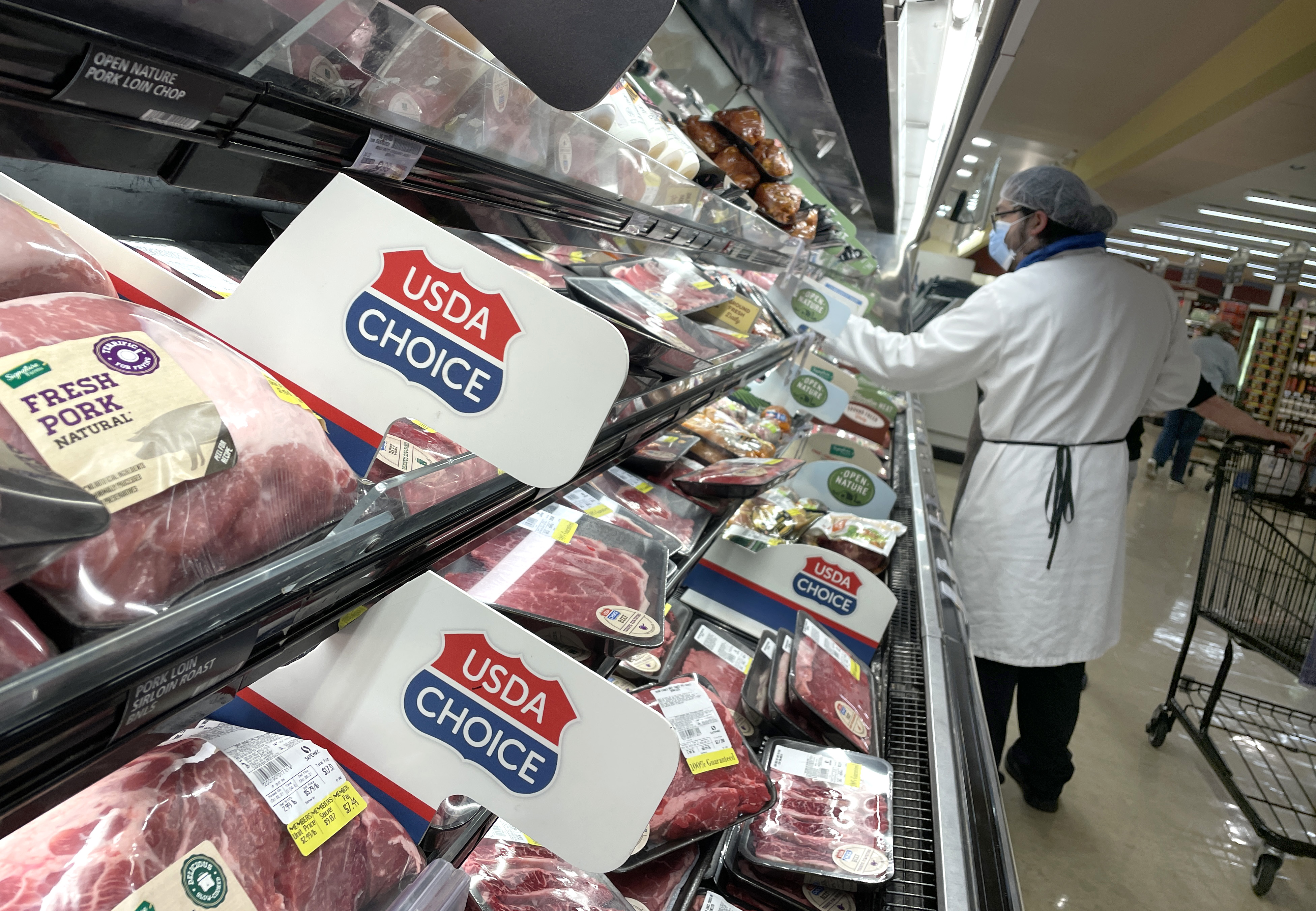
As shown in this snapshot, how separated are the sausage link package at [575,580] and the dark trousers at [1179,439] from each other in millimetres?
10402

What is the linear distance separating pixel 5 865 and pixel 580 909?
0.63 metres

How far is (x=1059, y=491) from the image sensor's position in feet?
9.39

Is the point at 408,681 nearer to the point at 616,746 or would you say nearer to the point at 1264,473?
the point at 616,746

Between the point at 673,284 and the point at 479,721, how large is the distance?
1.14 metres

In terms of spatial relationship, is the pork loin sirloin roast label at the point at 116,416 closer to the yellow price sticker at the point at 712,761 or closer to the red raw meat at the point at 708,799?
the red raw meat at the point at 708,799

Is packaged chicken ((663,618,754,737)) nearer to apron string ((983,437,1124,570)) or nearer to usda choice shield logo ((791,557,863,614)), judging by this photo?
usda choice shield logo ((791,557,863,614))

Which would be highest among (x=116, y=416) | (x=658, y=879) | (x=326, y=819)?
(x=116, y=416)

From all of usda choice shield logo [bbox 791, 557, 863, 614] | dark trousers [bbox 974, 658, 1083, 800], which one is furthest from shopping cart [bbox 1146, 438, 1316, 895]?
usda choice shield logo [bbox 791, 557, 863, 614]

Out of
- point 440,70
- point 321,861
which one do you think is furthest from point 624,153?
point 321,861

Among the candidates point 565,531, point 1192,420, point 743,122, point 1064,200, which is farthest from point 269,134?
point 1192,420

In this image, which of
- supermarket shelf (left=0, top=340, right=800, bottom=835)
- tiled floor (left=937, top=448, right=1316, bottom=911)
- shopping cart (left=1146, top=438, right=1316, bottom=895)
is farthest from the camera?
shopping cart (left=1146, top=438, right=1316, bottom=895)

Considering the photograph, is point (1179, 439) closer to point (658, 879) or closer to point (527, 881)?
point (658, 879)

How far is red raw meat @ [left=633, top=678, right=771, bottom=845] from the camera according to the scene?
1.23 m

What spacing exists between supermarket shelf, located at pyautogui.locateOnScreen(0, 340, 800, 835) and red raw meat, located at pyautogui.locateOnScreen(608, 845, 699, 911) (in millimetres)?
678
